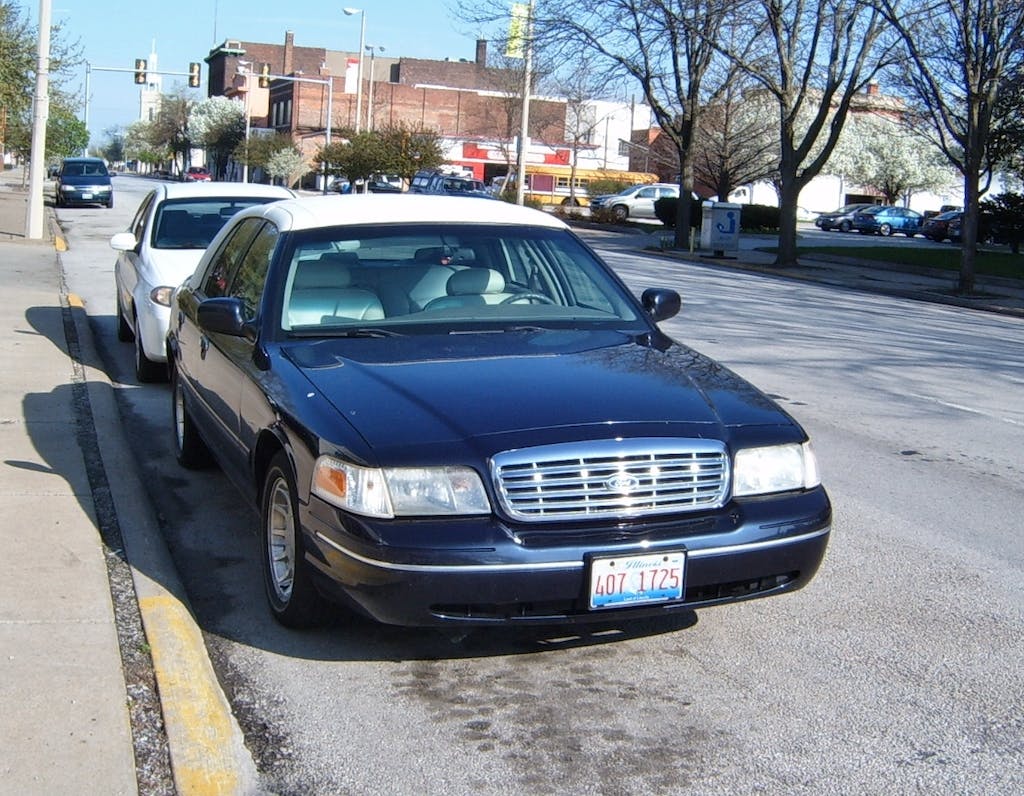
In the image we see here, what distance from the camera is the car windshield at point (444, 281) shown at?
18.4 ft

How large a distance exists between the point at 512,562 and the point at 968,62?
75.9 feet

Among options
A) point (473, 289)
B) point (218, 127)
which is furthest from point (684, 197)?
point (218, 127)

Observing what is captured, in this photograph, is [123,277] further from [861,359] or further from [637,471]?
[637,471]

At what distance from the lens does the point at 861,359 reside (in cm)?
1372

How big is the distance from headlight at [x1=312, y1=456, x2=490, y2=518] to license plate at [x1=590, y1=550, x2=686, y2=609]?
43 cm

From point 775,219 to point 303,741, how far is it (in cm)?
5221

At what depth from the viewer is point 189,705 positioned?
4.12m

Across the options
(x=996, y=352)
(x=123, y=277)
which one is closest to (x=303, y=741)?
(x=123, y=277)

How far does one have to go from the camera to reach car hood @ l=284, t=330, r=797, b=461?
4305 millimetres

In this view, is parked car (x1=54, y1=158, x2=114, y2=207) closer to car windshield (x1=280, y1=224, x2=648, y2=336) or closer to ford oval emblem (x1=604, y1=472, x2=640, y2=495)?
car windshield (x1=280, y1=224, x2=648, y2=336)

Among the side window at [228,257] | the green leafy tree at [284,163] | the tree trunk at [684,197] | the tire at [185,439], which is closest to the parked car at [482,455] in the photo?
the side window at [228,257]

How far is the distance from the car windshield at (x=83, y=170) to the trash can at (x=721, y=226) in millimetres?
20762

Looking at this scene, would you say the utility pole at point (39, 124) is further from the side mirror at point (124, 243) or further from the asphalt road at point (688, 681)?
the asphalt road at point (688, 681)

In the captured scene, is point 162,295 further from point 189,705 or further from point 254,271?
point 189,705
